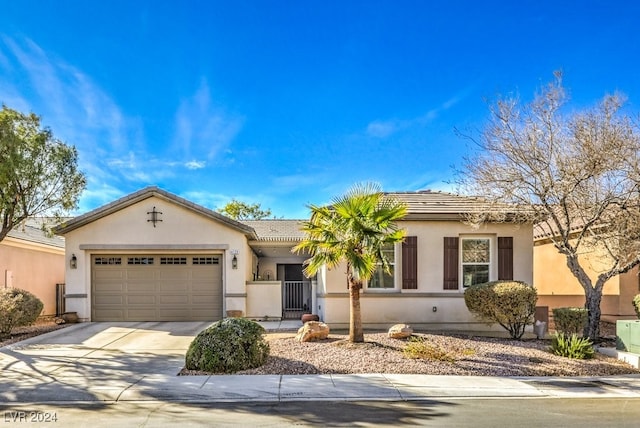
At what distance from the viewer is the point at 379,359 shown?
29.1ft

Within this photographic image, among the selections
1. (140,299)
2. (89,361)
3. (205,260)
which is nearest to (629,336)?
(89,361)

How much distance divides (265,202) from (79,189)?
30.0m

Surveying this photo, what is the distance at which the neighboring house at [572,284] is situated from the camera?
1504 centimetres

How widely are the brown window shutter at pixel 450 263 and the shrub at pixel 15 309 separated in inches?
467

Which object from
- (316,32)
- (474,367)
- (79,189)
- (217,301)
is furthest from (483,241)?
(79,189)

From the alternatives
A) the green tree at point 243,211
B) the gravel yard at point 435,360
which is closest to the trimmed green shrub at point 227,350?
the gravel yard at point 435,360

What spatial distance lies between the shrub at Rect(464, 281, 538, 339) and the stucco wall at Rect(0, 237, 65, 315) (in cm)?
1556

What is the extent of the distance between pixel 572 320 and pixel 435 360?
14.9 ft

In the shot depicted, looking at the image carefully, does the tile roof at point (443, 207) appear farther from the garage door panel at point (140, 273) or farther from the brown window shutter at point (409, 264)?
the garage door panel at point (140, 273)

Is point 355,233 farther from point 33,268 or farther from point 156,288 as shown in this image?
point 33,268

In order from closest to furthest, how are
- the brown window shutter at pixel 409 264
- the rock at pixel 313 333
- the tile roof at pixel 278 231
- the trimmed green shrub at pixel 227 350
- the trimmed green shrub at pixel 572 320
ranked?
the trimmed green shrub at pixel 227 350, the rock at pixel 313 333, the trimmed green shrub at pixel 572 320, the brown window shutter at pixel 409 264, the tile roof at pixel 278 231

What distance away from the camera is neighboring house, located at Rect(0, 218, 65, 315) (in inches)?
609

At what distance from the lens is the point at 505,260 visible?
13.2 metres

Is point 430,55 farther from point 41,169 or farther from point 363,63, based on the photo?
point 41,169
